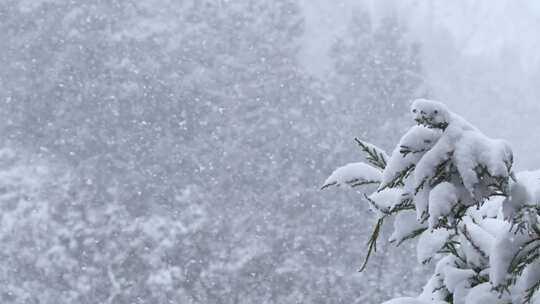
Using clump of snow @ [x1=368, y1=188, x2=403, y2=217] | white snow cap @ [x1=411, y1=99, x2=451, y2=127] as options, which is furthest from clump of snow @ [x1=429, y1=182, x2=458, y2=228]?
clump of snow @ [x1=368, y1=188, x2=403, y2=217]

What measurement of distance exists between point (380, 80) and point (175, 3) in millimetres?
5603

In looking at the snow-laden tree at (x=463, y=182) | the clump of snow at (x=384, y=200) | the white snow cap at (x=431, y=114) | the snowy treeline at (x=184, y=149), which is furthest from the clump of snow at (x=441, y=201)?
the snowy treeline at (x=184, y=149)

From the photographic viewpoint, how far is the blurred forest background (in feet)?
31.0

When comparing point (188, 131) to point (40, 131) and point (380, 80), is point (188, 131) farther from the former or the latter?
point (380, 80)

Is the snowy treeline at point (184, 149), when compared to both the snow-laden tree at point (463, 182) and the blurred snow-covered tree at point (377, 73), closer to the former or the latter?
the blurred snow-covered tree at point (377, 73)

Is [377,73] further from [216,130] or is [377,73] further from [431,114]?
[431,114]

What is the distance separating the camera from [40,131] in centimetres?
1147

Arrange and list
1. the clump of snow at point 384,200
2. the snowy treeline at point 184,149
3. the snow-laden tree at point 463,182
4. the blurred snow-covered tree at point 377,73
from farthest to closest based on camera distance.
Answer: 1. the blurred snow-covered tree at point 377,73
2. the snowy treeline at point 184,149
3. the clump of snow at point 384,200
4. the snow-laden tree at point 463,182

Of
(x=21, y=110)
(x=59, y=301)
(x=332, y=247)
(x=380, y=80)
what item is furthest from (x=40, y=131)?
(x=380, y=80)

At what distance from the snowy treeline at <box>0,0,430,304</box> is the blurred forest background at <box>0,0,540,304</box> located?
3 centimetres

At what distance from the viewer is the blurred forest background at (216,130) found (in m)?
9.45

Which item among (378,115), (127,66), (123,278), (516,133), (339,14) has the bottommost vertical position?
(123,278)

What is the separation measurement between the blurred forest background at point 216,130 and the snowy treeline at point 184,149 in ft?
0.11

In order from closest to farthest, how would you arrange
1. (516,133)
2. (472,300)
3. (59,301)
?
(472,300) → (59,301) → (516,133)
